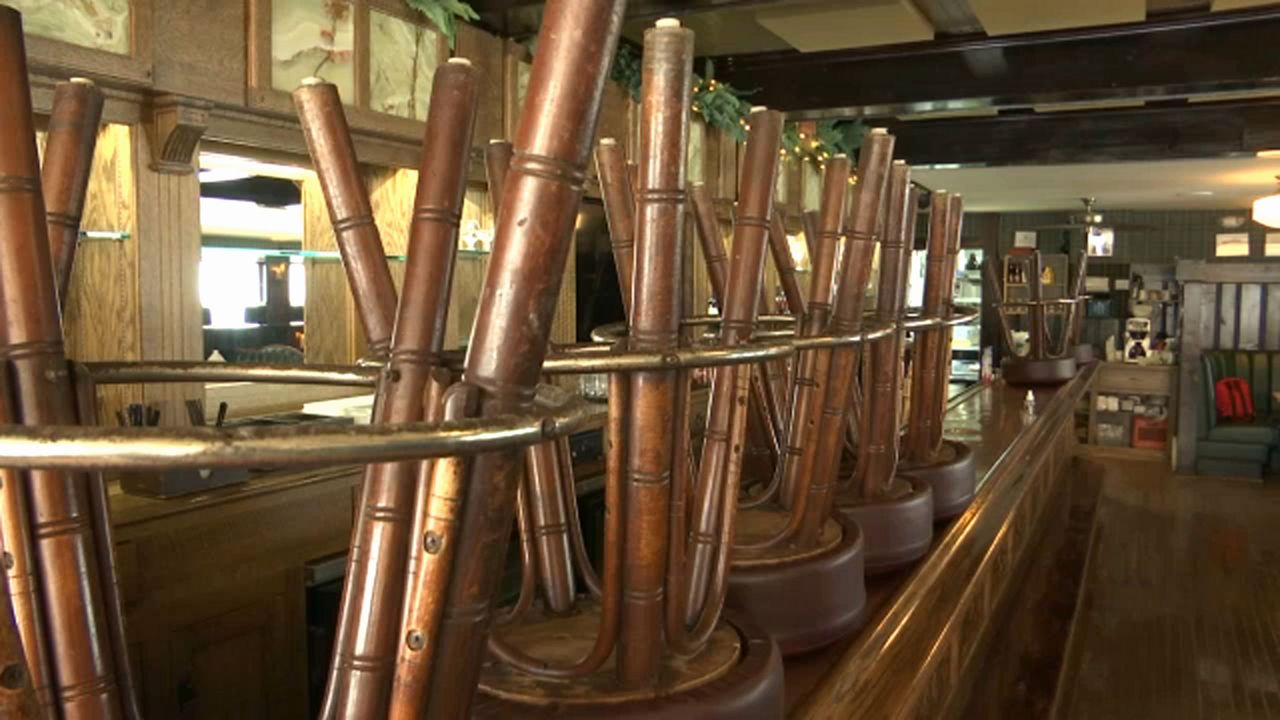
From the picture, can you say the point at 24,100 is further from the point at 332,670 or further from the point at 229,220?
the point at 229,220

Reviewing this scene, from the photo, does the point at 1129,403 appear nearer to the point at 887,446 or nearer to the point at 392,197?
the point at 392,197

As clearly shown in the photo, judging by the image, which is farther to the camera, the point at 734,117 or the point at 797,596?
the point at 734,117

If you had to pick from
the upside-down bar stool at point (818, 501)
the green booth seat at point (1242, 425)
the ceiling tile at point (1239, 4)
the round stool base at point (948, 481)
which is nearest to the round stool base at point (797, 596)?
the upside-down bar stool at point (818, 501)

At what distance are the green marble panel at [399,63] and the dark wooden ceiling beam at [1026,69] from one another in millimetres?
2672

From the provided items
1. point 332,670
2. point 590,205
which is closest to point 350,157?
point 332,670

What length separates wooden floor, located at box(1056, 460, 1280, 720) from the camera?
112 inches

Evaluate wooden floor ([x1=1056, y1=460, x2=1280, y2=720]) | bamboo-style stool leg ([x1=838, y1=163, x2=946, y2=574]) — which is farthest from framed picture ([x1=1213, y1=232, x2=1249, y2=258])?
bamboo-style stool leg ([x1=838, y1=163, x2=946, y2=574])

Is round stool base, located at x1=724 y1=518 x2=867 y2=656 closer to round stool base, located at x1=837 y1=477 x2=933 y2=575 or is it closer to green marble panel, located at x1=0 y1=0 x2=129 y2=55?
round stool base, located at x1=837 y1=477 x2=933 y2=575

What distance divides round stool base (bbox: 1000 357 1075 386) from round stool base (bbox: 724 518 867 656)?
330 cm

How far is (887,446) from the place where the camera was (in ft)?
4.58

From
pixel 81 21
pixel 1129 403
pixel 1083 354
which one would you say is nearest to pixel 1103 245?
pixel 1129 403

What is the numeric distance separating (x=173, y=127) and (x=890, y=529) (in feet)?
7.97

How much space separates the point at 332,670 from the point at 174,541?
2.21 meters

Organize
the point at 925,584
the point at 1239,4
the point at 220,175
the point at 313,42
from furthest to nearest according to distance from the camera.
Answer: the point at 1239,4, the point at 220,175, the point at 313,42, the point at 925,584
